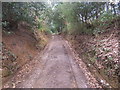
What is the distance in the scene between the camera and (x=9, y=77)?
7855 mm

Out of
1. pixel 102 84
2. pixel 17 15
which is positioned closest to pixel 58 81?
pixel 102 84

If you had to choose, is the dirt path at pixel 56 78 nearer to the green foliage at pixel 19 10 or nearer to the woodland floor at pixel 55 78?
the woodland floor at pixel 55 78

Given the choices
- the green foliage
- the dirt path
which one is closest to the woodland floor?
the dirt path

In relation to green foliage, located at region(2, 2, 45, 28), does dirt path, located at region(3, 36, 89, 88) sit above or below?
below

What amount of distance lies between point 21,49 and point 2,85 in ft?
17.1

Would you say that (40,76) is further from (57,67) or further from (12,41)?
(12,41)

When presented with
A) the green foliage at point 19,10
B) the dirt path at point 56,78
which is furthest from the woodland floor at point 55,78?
the green foliage at point 19,10

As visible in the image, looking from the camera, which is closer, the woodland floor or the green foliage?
the woodland floor

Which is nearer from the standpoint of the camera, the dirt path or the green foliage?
the dirt path

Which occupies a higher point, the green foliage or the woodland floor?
the green foliage

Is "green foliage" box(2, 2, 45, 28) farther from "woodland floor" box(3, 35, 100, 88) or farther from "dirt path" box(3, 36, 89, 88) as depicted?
"dirt path" box(3, 36, 89, 88)

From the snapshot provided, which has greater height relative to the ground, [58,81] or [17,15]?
[17,15]

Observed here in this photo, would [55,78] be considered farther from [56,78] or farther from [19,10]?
[19,10]

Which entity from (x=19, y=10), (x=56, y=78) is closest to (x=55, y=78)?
(x=56, y=78)
